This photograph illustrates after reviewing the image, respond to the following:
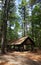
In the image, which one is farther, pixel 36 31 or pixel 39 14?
pixel 36 31

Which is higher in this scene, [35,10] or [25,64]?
[35,10]

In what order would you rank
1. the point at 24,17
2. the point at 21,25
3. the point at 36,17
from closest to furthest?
the point at 36,17 → the point at 24,17 → the point at 21,25

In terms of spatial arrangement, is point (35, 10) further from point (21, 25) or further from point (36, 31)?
point (21, 25)

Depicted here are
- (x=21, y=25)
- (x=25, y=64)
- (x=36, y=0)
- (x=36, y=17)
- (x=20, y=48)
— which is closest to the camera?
(x=25, y=64)

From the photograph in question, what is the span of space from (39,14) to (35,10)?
2407 mm

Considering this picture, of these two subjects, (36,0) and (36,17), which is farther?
(36,17)

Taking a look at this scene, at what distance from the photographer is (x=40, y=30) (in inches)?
1484

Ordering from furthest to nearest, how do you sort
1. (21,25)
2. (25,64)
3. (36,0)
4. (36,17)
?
(21,25) → (36,17) → (36,0) → (25,64)

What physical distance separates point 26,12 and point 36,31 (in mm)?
8507

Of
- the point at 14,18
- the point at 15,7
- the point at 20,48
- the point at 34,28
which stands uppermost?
the point at 15,7

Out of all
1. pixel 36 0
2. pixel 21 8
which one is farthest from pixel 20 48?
pixel 21 8

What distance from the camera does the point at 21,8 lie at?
4678cm

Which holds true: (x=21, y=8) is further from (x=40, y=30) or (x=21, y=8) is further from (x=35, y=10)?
(x=40, y=30)

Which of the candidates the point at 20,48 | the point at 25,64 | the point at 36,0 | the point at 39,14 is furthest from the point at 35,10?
the point at 25,64
